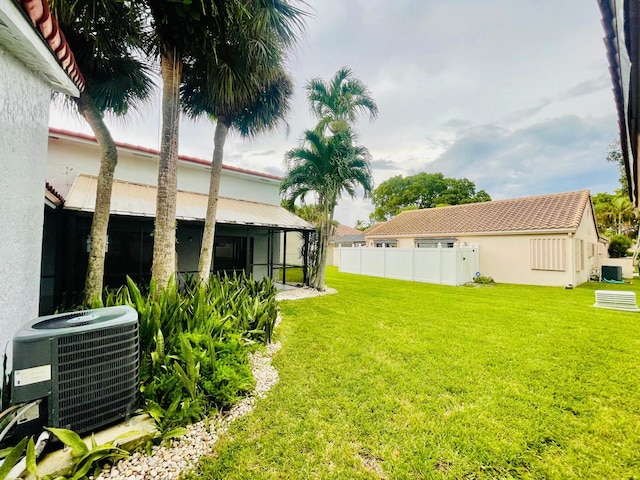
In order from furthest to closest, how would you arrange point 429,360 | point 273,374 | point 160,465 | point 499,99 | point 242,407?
1. point 499,99
2. point 429,360
3. point 273,374
4. point 242,407
5. point 160,465

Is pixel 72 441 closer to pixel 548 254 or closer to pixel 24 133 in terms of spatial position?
pixel 24 133

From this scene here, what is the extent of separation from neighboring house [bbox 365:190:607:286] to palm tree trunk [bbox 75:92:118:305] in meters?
21.8

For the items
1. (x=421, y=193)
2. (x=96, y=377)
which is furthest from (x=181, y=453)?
(x=421, y=193)

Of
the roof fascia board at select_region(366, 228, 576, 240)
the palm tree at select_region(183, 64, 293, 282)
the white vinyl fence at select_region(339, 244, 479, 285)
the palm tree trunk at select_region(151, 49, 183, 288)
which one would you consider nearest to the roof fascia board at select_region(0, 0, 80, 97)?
the palm tree trunk at select_region(151, 49, 183, 288)

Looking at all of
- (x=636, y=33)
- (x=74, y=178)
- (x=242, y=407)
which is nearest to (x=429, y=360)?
(x=242, y=407)

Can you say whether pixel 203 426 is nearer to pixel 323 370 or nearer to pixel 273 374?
pixel 273 374

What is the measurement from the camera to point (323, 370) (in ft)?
16.9

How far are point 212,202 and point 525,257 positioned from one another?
20.1 metres

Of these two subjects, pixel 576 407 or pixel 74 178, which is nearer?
pixel 576 407

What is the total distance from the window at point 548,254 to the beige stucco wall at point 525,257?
17 centimetres

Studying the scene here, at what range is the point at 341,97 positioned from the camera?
45.4 feet

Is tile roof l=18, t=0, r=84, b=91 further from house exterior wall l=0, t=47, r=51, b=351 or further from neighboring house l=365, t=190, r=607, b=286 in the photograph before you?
neighboring house l=365, t=190, r=607, b=286

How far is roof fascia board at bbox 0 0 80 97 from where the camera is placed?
2.50 metres

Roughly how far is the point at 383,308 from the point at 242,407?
748cm
